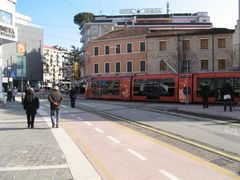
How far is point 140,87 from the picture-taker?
43.7m

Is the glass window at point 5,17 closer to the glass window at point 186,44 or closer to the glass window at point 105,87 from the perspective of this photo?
the glass window at point 105,87

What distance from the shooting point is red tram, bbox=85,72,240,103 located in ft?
116

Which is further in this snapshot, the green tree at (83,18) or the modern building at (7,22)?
the green tree at (83,18)

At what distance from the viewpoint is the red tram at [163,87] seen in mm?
35500

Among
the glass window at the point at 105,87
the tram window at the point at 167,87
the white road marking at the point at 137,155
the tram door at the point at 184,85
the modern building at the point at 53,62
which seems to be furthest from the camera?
the modern building at the point at 53,62

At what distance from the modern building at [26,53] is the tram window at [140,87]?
7541 cm

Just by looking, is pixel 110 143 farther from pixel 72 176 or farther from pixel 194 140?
pixel 72 176

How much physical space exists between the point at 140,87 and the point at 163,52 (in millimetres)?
28999

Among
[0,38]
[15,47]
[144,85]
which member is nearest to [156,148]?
[0,38]

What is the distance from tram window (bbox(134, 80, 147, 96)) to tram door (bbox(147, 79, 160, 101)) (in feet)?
2.35

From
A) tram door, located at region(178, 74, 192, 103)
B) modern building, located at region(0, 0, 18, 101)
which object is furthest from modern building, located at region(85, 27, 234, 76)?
modern building, located at region(0, 0, 18, 101)

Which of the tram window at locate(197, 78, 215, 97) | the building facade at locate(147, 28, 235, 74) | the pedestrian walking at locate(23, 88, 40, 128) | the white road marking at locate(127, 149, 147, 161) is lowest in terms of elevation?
the white road marking at locate(127, 149, 147, 161)

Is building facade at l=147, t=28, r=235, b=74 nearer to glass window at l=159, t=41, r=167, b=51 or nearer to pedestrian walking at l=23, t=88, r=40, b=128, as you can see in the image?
glass window at l=159, t=41, r=167, b=51

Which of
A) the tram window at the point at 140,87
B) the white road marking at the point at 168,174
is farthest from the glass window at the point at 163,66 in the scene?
the white road marking at the point at 168,174
